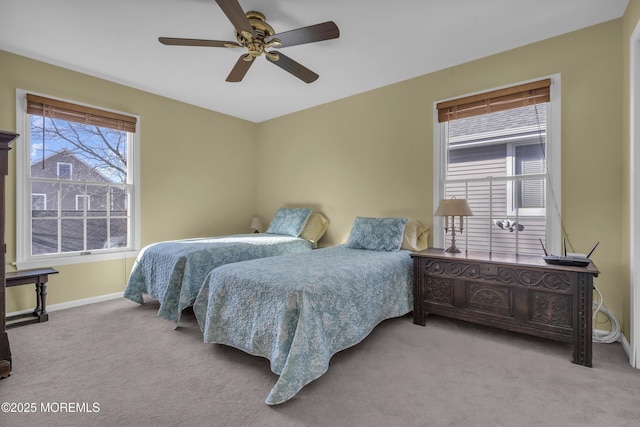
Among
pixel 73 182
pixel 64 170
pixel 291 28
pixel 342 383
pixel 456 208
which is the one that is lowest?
pixel 342 383

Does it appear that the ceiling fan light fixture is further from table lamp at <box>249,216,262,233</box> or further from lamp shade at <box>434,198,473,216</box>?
table lamp at <box>249,216,262,233</box>

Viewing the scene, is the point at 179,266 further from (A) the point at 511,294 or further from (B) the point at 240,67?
(A) the point at 511,294

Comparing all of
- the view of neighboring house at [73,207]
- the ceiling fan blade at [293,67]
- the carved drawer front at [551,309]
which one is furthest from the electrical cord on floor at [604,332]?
the view of neighboring house at [73,207]

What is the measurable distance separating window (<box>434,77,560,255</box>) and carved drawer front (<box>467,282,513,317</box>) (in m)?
0.73

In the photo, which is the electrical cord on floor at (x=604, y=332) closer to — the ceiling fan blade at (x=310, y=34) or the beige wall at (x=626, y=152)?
the beige wall at (x=626, y=152)

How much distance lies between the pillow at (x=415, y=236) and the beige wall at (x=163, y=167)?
115 inches

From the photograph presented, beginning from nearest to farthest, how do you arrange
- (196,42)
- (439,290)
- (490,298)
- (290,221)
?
(196,42)
(490,298)
(439,290)
(290,221)

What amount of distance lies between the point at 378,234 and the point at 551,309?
1.62m

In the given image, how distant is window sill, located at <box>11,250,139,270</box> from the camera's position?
3.08 metres

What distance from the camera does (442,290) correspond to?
107 inches

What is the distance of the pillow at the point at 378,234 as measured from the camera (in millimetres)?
3271

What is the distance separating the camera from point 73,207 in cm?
346

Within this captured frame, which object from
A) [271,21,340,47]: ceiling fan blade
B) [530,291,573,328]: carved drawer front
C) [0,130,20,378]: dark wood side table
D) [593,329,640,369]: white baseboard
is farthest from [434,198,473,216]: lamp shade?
[0,130,20,378]: dark wood side table

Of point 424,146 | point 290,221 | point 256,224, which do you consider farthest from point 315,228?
point 424,146
